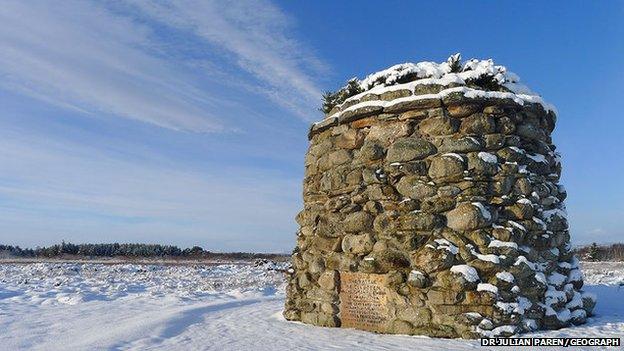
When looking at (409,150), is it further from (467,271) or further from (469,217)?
(467,271)

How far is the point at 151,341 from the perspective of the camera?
207 inches

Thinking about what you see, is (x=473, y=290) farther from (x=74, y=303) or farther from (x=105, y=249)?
(x=105, y=249)

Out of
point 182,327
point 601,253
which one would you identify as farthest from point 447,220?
point 601,253

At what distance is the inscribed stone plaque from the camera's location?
5.80m

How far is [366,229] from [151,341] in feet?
9.15

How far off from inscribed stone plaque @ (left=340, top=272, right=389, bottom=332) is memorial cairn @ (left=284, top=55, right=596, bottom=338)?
16 millimetres

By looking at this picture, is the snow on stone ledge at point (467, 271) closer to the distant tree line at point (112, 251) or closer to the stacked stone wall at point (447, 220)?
the stacked stone wall at point (447, 220)

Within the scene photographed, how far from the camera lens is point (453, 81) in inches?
245

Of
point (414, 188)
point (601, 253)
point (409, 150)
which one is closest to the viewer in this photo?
point (414, 188)

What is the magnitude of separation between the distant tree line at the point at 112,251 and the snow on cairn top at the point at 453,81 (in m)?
31.7

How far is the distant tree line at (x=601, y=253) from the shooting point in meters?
28.0

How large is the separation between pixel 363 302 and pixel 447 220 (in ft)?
4.66

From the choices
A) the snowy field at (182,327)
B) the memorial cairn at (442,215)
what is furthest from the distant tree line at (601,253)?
the memorial cairn at (442,215)

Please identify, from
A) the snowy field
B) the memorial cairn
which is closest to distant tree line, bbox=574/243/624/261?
the snowy field
